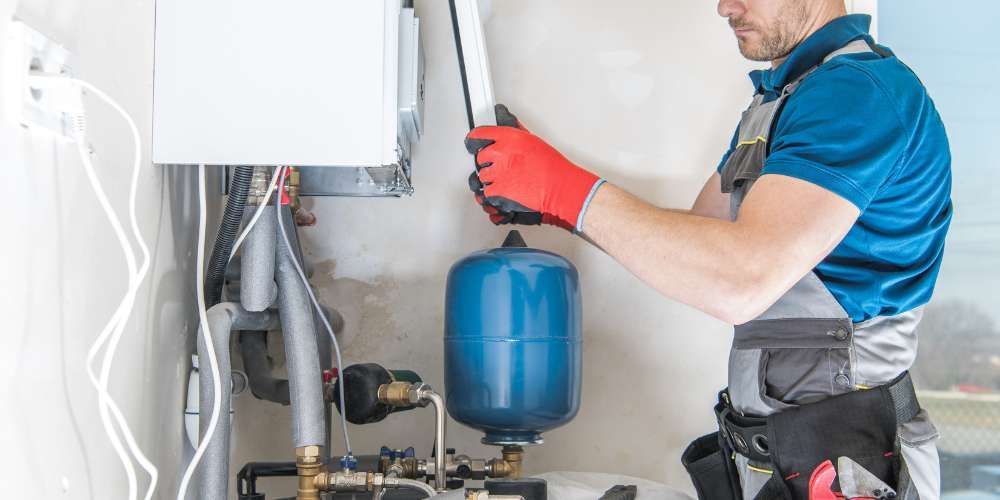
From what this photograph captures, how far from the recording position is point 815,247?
3.40 ft

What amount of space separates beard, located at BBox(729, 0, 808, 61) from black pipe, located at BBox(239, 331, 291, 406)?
0.94 metres

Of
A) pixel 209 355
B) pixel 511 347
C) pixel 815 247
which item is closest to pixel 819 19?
pixel 815 247

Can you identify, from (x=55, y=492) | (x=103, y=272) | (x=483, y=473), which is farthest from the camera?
(x=483, y=473)

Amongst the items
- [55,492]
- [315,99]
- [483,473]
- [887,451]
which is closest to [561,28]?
[315,99]

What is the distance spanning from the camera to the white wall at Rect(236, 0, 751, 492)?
1.75 metres

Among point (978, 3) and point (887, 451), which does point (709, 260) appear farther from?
point (978, 3)

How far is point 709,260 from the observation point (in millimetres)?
1066

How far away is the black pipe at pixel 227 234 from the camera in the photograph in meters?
1.23

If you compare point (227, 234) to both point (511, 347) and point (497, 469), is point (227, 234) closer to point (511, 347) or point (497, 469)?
point (511, 347)

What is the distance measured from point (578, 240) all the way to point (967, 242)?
87 centimetres

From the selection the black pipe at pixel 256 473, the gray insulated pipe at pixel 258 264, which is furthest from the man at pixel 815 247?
the black pipe at pixel 256 473

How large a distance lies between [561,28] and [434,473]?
0.94 meters

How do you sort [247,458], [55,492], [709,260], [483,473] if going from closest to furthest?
1. [55,492]
2. [709,260]
3. [483,473]
4. [247,458]

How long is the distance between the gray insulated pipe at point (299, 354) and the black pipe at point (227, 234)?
0.07m
